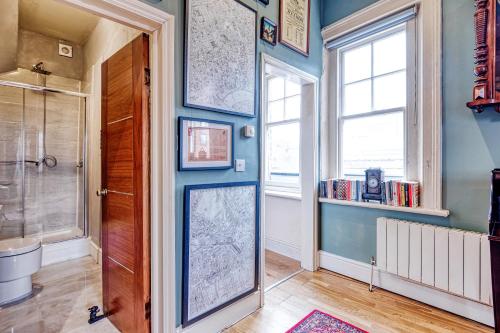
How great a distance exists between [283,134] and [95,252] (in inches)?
115

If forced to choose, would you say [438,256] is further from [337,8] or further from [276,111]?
[337,8]

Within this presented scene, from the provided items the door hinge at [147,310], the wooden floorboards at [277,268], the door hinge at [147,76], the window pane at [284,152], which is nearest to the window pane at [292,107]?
the window pane at [284,152]

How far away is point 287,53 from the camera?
2.44 metres

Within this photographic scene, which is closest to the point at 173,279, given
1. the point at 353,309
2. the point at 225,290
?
the point at 225,290

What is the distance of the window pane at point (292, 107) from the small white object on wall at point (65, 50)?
3.10m

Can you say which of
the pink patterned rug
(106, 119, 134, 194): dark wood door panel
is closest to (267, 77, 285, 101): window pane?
(106, 119, 134, 194): dark wood door panel

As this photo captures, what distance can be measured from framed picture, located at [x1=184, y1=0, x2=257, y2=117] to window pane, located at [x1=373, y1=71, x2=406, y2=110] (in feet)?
4.53

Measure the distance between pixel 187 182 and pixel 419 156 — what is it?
6.71 feet

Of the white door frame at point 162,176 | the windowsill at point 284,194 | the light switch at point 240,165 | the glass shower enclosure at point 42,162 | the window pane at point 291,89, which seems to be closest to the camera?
the white door frame at point 162,176

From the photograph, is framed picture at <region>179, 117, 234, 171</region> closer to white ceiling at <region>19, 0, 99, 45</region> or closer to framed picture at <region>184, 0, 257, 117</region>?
framed picture at <region>184, 0, 257, 117</region>

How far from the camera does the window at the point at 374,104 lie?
246 cm

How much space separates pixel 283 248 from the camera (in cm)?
337

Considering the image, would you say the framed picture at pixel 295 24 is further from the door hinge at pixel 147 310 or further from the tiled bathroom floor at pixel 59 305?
the tiled bathroom floor at pixel 59 305

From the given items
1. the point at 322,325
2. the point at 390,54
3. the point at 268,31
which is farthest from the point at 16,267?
the point at 390,54
